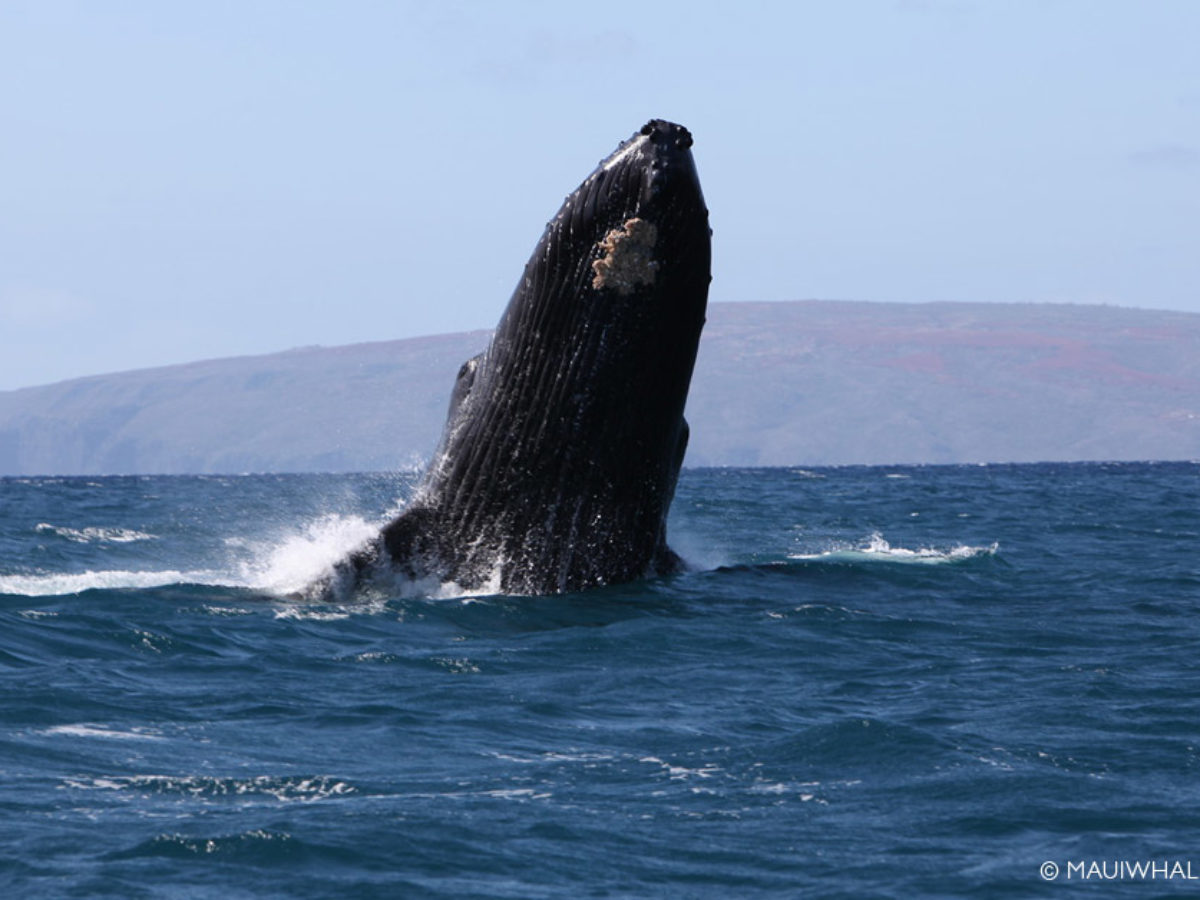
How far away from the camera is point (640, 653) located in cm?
1218

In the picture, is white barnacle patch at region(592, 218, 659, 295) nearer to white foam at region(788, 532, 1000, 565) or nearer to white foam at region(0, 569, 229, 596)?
white foam at region(0, 569, 229, 596)

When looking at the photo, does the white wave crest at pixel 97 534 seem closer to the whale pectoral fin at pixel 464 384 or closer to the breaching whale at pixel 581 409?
the breaching whale at pixel 581 409

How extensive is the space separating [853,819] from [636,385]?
18.9 ft

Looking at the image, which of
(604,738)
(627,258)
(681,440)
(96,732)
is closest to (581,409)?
(681,440)

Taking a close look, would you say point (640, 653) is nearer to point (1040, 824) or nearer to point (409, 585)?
point (409, 585)

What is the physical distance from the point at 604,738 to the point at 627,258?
424cm

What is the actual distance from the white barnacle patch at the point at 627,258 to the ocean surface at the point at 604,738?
2.66m

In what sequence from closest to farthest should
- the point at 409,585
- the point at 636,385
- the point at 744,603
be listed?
1. the point at 636,385
2. the point at 409,585
3. the point at 744,603

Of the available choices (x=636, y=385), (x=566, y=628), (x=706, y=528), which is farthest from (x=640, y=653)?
(x=706, y=528)

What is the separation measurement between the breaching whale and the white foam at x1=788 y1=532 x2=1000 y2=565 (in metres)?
6.04

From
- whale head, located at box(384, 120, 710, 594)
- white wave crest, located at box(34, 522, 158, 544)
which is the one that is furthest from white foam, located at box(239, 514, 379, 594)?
white wave crest, located at box(34, 522, 158, 544)

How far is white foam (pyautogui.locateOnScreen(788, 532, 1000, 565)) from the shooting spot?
20.0m

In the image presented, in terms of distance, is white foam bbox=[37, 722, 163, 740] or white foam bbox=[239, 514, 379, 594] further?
white foam bbox=[239, 514, 379, 594]

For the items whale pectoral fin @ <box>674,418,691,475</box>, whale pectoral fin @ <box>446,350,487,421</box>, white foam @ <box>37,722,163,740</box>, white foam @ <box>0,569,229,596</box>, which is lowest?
white foam @ <box>37,722,163,740</box>
